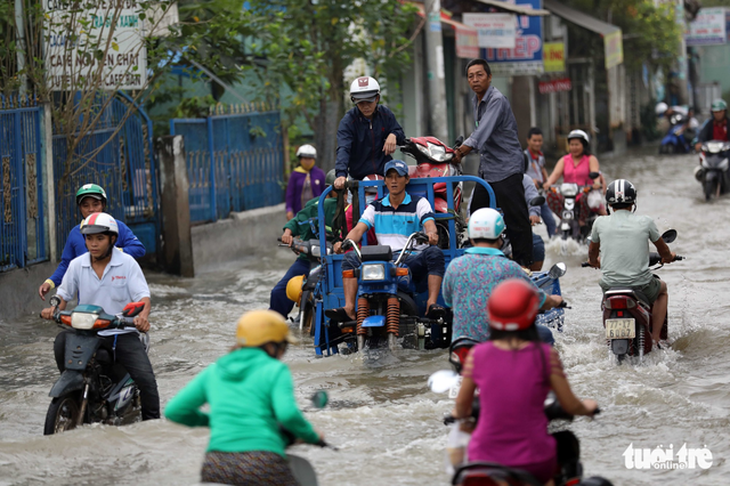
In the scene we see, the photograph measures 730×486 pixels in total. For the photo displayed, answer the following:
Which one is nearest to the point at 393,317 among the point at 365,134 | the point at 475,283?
the point at 365,134

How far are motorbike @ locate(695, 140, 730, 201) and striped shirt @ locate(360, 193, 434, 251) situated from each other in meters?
12.2

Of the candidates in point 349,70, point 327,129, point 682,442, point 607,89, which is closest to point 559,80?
point 607,89

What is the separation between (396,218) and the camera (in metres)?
8.34

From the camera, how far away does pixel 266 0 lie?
16719 mm

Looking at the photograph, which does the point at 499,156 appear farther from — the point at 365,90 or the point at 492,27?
the point at 492,27

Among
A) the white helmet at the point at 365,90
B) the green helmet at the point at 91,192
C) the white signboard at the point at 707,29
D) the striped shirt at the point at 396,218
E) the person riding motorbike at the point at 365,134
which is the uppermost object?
the white signboard at the point at 707,29

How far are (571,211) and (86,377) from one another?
8.91 m

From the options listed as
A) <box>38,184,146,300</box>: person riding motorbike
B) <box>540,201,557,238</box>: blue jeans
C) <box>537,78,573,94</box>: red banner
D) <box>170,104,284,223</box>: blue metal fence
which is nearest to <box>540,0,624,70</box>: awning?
<box>537,78,573,94</box>: red banner

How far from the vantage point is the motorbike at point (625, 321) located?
733 centimetres

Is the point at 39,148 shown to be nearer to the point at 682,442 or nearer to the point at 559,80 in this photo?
the point at 682,442

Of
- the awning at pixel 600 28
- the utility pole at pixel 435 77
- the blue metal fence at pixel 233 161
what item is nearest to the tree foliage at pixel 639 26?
the awning at pixel 600 28

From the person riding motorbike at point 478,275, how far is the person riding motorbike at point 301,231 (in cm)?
412

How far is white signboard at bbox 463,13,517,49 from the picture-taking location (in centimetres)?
2305

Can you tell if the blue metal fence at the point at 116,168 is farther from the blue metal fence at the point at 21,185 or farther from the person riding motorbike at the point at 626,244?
the person riding motorbike at the point at 626,244
